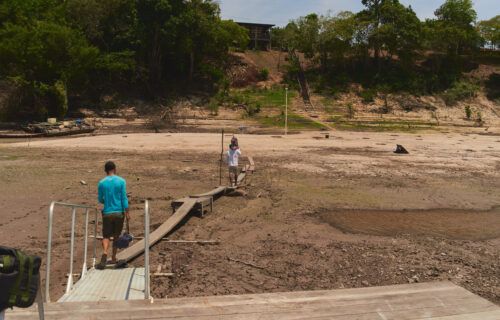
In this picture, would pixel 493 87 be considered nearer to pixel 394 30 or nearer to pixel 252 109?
pixel 394 30

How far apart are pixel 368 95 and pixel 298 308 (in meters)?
49.4

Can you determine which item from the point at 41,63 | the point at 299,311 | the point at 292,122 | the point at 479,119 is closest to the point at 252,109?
the point at 292,122

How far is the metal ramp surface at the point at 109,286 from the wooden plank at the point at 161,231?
791 millimetres

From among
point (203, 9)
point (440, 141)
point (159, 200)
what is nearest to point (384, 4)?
point (203, 9)

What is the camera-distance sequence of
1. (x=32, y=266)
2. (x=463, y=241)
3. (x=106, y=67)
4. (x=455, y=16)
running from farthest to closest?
(x=455, y=16) < (x=106, y=67) < (x=463, y=241) < (x=32, y=266)

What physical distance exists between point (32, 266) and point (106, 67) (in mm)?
43923

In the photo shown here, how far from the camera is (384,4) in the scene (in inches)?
2267

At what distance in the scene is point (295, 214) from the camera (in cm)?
1122

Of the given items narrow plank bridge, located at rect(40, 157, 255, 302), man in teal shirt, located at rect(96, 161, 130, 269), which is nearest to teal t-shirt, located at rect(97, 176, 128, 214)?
man in teal shirt, located at rect(96, 161, 130, 269)

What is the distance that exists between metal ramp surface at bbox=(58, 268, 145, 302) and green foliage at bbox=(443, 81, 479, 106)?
51.4m

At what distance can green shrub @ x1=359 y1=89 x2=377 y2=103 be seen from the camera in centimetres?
5081

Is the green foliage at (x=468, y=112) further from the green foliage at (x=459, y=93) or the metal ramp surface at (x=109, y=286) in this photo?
the metal ramp surface at (x=109, y=286)

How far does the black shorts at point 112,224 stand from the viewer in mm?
6957

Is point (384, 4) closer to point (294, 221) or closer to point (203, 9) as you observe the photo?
point (203, 9)
